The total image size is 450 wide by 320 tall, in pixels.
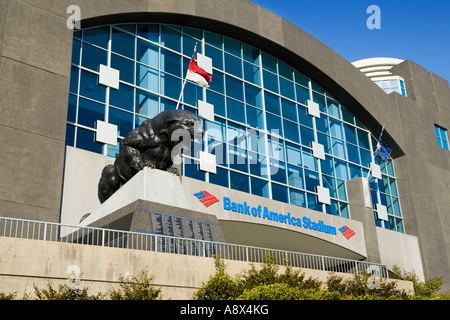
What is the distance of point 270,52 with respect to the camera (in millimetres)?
33906

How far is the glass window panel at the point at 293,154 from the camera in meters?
31.7

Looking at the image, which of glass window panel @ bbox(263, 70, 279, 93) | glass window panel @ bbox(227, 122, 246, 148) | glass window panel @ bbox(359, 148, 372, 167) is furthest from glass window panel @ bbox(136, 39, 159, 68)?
glass window panel @ bbox(359, 148, 372, 167)

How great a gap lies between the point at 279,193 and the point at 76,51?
12.7 metres

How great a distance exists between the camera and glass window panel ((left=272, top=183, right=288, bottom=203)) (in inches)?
1168

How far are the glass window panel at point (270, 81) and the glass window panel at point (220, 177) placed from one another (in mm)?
7248

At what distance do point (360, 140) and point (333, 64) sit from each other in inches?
214

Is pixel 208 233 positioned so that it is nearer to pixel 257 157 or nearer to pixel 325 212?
pixel 257 157

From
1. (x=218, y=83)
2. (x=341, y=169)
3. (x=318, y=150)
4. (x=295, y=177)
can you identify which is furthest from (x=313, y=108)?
(x=218, y=83)

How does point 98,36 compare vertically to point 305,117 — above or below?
above

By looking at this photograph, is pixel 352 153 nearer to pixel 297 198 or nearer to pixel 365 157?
pixel 365 157

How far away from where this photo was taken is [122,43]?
89.0 ft

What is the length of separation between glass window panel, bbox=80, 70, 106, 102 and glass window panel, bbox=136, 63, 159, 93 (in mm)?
2116

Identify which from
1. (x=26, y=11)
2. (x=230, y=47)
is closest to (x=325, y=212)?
(x=230, y=47)
